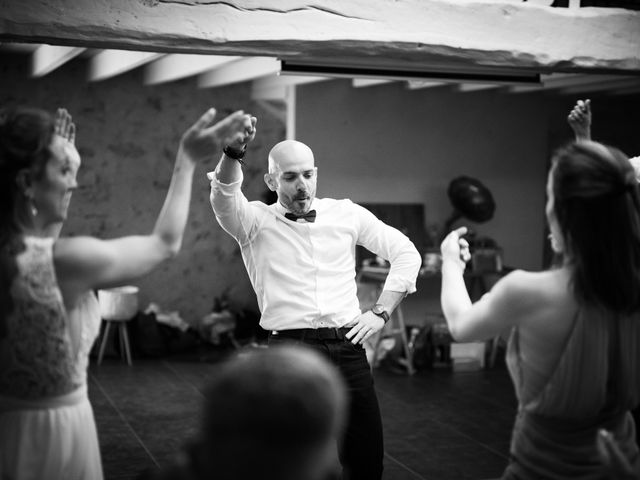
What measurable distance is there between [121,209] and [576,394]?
6963 millimetres

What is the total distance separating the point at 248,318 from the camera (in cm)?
848

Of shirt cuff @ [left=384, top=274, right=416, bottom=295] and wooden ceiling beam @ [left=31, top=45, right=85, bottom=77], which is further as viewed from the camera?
wooden ceiling beam @ [left=31, top=45, right=85, bottom=77]

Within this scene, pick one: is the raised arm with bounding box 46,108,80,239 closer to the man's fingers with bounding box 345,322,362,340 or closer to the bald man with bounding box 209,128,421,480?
the bald man with bounding box 209,128,421,480

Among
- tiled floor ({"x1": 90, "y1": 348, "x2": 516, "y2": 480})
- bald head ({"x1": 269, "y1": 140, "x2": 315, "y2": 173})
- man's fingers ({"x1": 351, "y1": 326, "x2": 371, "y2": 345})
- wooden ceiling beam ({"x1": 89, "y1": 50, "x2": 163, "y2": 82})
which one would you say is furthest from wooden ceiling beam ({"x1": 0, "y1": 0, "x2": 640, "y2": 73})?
tiled floor ({"x1": 90, "y1": 348, "x2": 516, "y2": 480})

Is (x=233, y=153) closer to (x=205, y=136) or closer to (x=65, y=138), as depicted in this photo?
(x=65, y=138)

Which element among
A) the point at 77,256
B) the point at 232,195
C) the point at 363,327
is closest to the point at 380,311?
the point at 363,327

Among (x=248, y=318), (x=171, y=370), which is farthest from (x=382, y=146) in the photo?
(x=171, y=370)

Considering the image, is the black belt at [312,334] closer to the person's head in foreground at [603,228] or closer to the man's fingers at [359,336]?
the man's fingers at [359,336]

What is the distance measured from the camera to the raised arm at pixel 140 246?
1.95 metres

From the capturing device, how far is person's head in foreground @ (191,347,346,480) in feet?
4.51

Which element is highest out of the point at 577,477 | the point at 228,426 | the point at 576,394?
the point at 228,426

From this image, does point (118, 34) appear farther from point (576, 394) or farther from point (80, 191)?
point (80, 191)

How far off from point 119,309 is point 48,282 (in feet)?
18.9

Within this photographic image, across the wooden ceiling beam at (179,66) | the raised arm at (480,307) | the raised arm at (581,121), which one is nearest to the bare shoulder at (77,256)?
the raised arm at (480,307)
